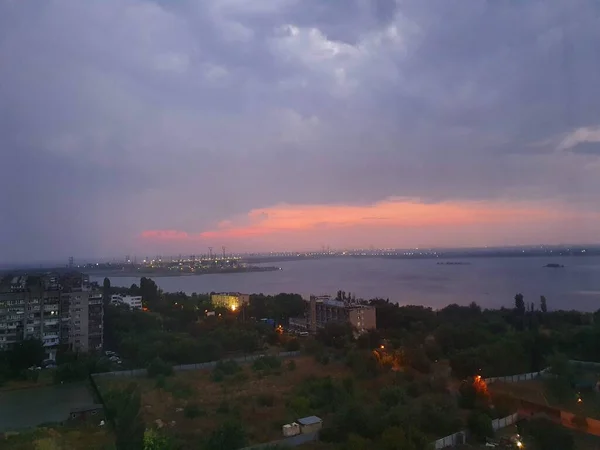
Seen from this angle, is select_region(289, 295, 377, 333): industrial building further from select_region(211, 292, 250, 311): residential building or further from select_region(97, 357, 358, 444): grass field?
select_region(97, 357, 358, 444): grass field

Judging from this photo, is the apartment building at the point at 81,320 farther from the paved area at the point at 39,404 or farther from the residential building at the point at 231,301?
the residential building at the point at 231,301

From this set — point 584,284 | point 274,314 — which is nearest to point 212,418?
point 274,314

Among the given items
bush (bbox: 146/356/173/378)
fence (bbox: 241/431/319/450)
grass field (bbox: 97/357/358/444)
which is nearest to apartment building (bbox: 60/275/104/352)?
bush (bbox: 146/356/173/378)

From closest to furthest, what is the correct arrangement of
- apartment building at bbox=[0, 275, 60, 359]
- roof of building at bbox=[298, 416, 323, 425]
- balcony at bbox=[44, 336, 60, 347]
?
roof of building at bbox=[298, 416, 323, 425] < apartment building at bbox=[0, 275, 60, 359] < balcony at bbox=[44, 336, 60, 347]

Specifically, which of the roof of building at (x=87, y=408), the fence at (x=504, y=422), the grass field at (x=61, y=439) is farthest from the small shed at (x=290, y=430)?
the roof of building at (x=87, y=408)

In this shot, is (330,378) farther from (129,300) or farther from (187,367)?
(129,300)

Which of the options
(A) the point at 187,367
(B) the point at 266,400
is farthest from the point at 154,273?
(B) the point at 266,400
